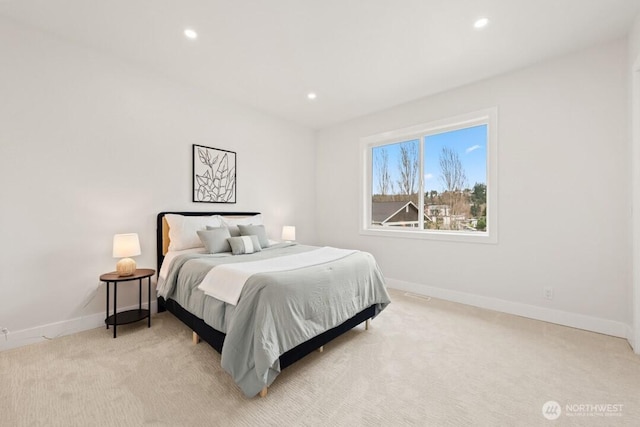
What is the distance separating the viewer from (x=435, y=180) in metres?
3.83

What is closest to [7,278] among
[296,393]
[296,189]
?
[296,393]

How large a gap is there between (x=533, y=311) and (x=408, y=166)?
2.37 meters

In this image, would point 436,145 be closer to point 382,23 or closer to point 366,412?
point 382,23

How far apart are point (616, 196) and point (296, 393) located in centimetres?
328

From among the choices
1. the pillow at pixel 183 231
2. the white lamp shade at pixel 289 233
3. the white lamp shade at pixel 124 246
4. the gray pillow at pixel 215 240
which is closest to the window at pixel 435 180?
the white lamp shade at pixel 289 233

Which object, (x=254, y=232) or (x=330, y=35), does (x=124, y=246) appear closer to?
(x=254, y=232)

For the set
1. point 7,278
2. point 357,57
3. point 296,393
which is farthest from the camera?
point 357,57

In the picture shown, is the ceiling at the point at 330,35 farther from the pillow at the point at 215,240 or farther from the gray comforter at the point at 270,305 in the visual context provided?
the gray comforter at the point at 270,305

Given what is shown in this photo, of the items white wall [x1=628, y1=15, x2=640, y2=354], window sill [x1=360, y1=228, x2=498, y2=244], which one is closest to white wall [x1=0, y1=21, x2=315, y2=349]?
window sill [x1=360, y1=228, x2=498, y2=244]

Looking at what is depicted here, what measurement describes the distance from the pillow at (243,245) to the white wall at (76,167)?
0.92 metres

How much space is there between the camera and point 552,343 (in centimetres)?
235

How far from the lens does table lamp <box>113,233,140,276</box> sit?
252 cm

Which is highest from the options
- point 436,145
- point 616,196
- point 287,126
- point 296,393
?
point 287,126

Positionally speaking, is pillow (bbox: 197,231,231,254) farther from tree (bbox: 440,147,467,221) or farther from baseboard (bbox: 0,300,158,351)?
tree (bbox: 440,147,467,221)
